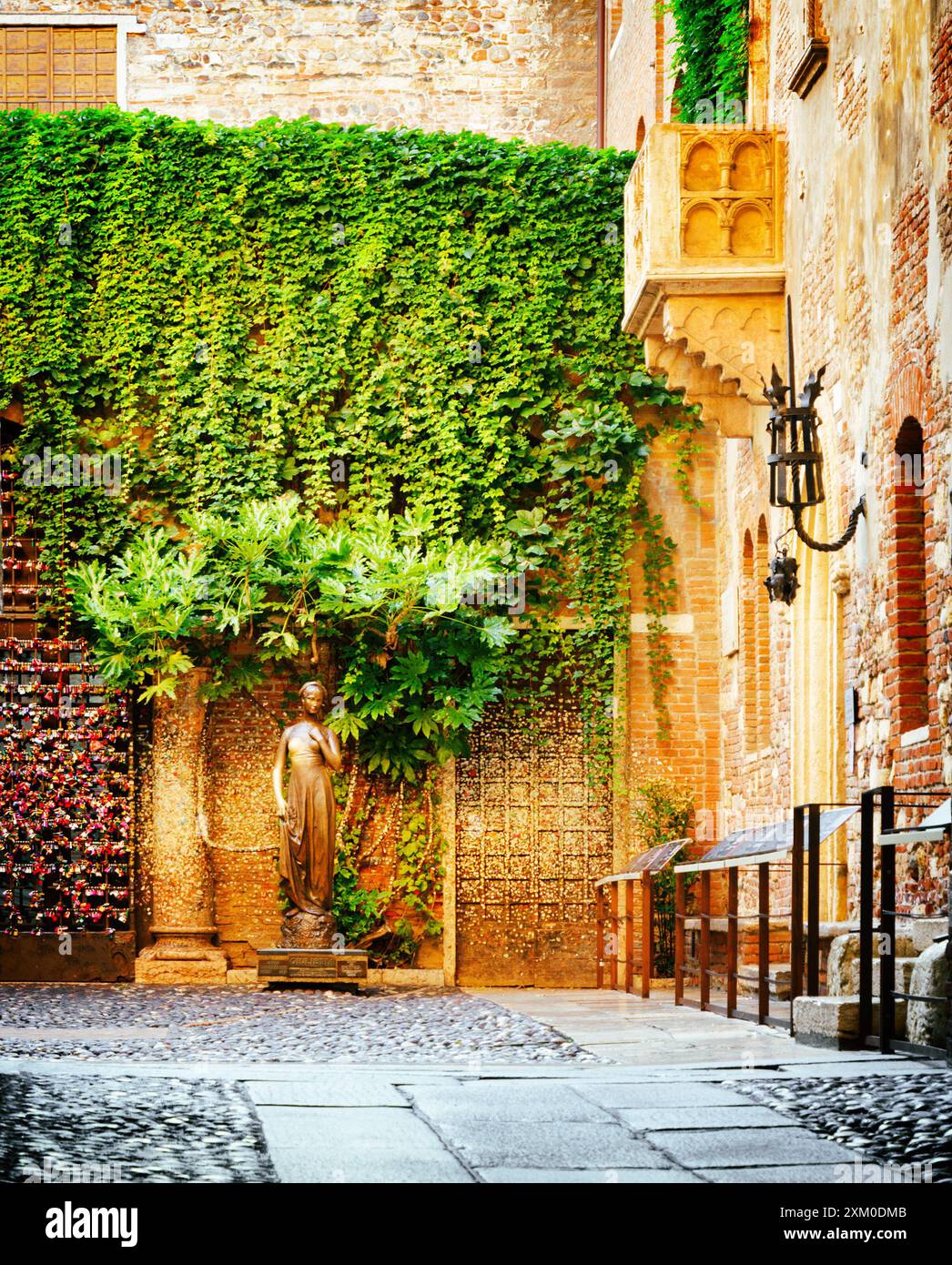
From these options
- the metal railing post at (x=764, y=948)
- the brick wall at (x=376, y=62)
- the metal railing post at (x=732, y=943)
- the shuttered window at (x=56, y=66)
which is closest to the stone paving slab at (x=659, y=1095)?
the metal railing post at (x=764, y=948)

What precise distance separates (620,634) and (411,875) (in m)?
2.79

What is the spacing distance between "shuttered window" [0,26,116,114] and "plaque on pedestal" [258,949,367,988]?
1109 cm

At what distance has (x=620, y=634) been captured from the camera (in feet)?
54.1

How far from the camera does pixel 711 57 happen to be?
15086 millimetres

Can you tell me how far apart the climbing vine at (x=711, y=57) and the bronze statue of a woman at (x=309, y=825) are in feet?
18.5

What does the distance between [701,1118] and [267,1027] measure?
5.82 m

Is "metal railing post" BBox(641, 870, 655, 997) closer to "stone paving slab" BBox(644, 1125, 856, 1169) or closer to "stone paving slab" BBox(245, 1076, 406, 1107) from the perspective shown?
"stone paving slab" BBox(245, 1076, 406, 1107)

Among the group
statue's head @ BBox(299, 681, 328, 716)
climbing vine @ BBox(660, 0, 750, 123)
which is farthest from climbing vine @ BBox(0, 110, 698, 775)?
statue's head @ BBox(299, 681, 328, 716)

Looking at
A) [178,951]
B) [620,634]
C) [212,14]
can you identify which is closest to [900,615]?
[620,634]

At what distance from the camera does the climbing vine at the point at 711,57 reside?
46.8ft

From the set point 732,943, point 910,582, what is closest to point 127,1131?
point 732,943

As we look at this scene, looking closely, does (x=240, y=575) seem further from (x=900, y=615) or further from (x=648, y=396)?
(x=900, y=615)

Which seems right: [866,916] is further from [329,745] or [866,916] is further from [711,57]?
[711,57]

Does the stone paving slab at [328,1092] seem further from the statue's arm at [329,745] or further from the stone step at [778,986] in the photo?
the statue's arm at [329,745]
